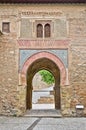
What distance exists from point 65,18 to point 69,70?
2.70m

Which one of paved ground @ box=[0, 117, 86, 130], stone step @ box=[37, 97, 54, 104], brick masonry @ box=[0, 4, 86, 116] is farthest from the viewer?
stone step @ box=[37, 97, 54, 104]

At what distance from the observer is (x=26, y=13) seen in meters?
14.2

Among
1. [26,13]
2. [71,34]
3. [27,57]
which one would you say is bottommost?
[27,57]

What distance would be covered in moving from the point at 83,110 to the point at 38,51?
3737mm

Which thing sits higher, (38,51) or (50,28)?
(50,28)

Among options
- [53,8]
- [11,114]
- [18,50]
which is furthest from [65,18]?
[11,114]

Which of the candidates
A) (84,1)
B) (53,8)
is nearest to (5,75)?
(53,8)

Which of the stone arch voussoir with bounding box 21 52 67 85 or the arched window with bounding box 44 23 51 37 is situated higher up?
the arched window with bounding box 44 23 51 37

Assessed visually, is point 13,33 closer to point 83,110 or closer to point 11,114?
point 11,114

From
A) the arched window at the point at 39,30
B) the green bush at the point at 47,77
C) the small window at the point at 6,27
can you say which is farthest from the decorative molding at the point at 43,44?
the green bush at the point at 47,77

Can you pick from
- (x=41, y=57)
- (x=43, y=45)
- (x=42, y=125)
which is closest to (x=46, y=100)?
(x=41, y=57)

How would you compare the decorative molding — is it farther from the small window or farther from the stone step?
the stone step

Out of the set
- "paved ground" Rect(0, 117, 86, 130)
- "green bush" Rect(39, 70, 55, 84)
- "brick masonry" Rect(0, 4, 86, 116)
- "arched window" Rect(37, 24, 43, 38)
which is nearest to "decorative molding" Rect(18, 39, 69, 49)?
"brick masonry" Rect(0, 4, 86, 116)

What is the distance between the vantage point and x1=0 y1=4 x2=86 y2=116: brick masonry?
13719 millimetres
